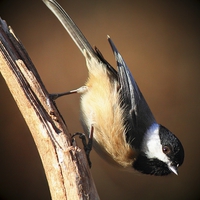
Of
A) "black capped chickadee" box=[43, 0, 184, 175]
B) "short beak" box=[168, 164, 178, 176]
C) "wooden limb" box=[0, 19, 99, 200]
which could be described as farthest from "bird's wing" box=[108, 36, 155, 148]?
"wooden limb" box=[0, 19, 99, 200]

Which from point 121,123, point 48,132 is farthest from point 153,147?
point 48,132

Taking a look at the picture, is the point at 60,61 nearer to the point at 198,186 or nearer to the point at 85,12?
the point at 85,12

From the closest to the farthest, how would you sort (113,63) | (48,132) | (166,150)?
(48,132)
(166,150)
(113,63)

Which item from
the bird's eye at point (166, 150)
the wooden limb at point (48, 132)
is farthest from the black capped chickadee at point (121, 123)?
the wooden limb at point (48, 132)

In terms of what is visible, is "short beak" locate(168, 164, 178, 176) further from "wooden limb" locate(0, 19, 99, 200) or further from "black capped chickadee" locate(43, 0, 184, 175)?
"wooden limb" locate(0, 19, 99, 200)

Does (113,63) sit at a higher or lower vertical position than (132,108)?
higher

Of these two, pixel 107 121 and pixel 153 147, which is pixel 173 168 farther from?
pixel 107 121

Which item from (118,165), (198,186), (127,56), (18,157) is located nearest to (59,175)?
(118,165)
